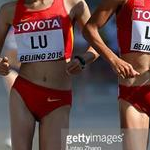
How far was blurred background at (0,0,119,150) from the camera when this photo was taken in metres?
7.34

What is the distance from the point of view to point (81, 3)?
360 centimetres

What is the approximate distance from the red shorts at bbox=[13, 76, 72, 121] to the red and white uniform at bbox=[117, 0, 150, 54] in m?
0.43

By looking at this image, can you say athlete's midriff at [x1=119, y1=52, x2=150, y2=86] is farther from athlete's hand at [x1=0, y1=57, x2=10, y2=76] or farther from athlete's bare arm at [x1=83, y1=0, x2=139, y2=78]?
athlete's hand at [x1=0, y1=57, x2=10, y2=76]

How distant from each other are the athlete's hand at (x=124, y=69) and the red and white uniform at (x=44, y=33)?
41 centimetres

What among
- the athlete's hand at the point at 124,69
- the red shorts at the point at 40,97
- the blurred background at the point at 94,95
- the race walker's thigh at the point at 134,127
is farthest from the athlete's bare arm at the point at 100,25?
the blurred background at the point at 94,95

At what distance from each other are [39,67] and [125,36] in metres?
0.48

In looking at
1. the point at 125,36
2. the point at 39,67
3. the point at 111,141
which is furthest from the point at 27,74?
the point at 111,141

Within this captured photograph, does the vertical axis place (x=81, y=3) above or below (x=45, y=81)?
above

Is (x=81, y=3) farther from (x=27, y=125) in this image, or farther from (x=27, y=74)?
(x=27, y=125)

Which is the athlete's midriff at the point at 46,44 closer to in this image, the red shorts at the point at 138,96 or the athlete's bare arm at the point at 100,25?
the athlete's bare arm at the point at 100,25

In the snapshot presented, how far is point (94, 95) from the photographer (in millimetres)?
8836

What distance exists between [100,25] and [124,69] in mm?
281

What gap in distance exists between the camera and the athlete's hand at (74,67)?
342 cm

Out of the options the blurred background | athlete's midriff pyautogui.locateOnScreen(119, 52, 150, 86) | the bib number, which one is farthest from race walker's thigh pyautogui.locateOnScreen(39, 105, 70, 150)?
the blurred background
